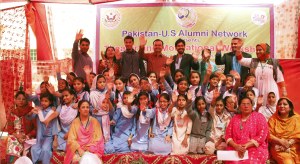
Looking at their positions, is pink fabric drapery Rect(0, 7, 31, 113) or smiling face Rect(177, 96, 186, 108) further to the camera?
pink fabric drapery Rect(0, 7, 31, 113)

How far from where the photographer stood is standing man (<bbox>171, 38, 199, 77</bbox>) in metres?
7.08

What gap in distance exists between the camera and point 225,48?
7.70 metres

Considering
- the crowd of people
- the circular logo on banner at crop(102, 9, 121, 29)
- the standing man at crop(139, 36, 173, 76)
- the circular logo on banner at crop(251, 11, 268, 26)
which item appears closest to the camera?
the crowd of people

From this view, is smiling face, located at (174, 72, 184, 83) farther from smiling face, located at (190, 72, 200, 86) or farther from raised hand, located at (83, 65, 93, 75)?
raised hand, located at (83, 65, 93, 75)

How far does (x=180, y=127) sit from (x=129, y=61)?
5.33ft

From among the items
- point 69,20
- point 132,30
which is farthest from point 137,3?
point 69,20

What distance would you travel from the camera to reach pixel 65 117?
616 centimetres

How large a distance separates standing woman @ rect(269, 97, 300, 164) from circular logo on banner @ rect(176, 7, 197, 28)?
102 inches

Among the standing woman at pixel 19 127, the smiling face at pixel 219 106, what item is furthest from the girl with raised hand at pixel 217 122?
the standing woman at pixel 19 127

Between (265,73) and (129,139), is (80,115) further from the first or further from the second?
(265,73)

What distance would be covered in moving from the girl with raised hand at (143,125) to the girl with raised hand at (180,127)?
0.32 m

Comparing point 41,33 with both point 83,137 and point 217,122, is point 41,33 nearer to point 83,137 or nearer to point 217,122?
point 83,137

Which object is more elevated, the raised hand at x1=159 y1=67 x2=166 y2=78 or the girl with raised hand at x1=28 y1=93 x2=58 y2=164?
the raised hand at x1=159 y1=67 x2=166 y2=78

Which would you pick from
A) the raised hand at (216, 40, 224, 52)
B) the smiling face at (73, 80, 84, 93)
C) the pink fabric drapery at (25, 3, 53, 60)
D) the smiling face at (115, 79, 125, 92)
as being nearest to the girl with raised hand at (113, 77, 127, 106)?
the smiling face at (115, 79, 125, 92)
